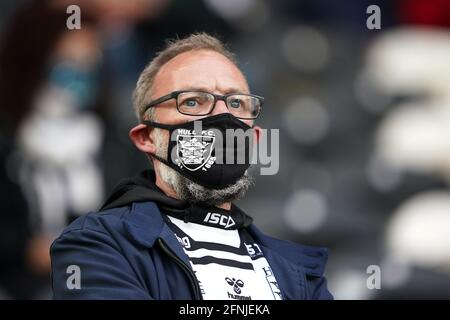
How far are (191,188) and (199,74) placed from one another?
1.27 feet

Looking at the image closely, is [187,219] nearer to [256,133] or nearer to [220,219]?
[220,219]

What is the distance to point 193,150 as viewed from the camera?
134 inches

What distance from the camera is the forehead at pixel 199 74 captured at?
3379 millimetres

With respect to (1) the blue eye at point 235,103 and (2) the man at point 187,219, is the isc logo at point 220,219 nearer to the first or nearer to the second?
(2) the man at point 187,219

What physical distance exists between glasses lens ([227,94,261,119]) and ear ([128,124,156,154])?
300 mm

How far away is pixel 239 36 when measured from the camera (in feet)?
23.6

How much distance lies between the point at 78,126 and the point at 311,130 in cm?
187

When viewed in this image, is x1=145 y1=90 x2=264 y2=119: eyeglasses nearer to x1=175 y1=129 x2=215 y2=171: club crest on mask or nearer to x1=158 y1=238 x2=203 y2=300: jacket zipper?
x1=175 y1=129 x2=215 y2=171: club crest on mask

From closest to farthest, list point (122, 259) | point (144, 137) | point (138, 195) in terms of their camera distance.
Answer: point (122, 259)
point (138, 195)
point (144, 137)

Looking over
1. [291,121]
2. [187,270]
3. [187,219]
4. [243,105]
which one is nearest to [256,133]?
[243,105]

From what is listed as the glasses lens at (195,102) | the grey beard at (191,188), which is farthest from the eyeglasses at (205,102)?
the grey beard at (191,188)

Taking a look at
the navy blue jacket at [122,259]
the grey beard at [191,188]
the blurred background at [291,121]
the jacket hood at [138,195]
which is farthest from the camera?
the blurred background at [291,121]

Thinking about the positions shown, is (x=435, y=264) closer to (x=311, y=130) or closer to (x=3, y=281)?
(x=311, y=130)

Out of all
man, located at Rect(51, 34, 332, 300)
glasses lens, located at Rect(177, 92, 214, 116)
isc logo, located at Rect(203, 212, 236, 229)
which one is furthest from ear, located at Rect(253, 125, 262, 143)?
isc logo, located at Rect(203, 212, 236, 229)
